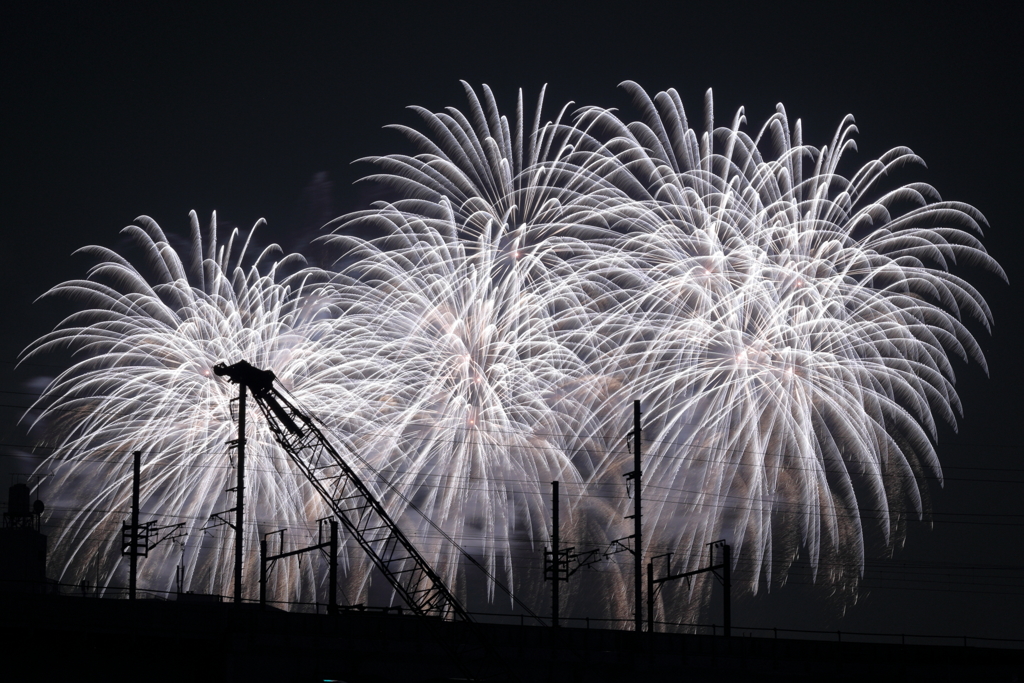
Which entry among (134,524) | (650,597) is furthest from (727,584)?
(134,524)

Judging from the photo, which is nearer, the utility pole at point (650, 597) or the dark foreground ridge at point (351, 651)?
the dark foreground ridge at point (351, 651)

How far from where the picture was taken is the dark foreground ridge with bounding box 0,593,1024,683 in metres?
43.2

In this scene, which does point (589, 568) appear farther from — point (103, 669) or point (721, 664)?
point (103, 669)

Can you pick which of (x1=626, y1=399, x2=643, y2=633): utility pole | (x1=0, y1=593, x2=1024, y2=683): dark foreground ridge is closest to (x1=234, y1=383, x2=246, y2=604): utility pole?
(x1=0, y1=593, x2=1024, y2=683): dark foreground ridge

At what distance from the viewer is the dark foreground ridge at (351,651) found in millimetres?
43250

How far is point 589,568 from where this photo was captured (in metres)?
52.6

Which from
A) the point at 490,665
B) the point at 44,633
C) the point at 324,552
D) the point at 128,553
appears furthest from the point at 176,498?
the point at 490,665

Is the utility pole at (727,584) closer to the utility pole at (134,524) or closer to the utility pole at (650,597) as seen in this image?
the utility pole at (650,597)

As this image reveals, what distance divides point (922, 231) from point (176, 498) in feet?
109

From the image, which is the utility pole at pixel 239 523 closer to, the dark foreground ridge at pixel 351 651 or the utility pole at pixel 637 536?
the dark foreground ridge at pixel 351 651

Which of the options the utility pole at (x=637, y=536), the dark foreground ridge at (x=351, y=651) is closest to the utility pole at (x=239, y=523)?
the dark foreground ridge at (x=351, y=651)

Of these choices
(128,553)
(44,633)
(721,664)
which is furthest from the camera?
(721,664)

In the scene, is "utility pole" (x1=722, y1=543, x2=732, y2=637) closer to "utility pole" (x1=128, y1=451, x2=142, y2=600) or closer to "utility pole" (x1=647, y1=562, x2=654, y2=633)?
"utility pole" (x1=647, y1=562, x2=654, y2=633)

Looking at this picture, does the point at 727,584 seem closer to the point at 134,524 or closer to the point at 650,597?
the point at 650,597
